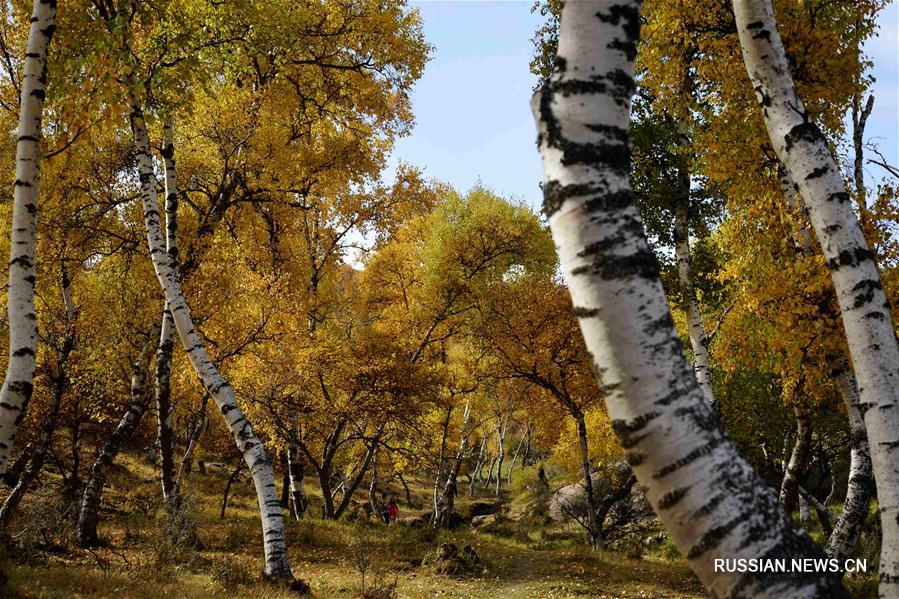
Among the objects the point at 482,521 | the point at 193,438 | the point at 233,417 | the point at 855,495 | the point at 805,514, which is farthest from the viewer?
the point at 482,521

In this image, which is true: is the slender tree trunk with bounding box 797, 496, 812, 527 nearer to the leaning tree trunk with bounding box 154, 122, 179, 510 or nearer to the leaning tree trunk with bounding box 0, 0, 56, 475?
the leaning tree trunk with bounding box 154, 122, 179, 510

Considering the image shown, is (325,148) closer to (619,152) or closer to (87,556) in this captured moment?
(87,556)

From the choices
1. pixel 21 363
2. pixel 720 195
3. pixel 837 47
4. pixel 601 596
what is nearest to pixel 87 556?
pixel 21 363

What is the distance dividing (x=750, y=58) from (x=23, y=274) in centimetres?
624

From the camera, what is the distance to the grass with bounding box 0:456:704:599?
26.0ft

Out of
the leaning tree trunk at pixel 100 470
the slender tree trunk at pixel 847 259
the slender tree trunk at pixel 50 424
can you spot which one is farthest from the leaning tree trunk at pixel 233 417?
the slender tree trunk at pixel 847 259

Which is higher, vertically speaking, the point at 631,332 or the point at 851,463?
the point at 631,332

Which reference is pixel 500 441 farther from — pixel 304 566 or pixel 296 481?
pixel 304 566

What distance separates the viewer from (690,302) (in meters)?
11.2

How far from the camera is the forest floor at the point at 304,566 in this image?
7980 millimetres

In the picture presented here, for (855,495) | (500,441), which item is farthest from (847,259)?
(500,441)

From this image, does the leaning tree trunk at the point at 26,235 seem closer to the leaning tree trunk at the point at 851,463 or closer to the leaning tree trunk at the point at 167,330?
the leaning tree trunk at the point at 167,330

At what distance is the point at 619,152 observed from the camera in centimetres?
206

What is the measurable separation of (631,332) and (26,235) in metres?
4.96
